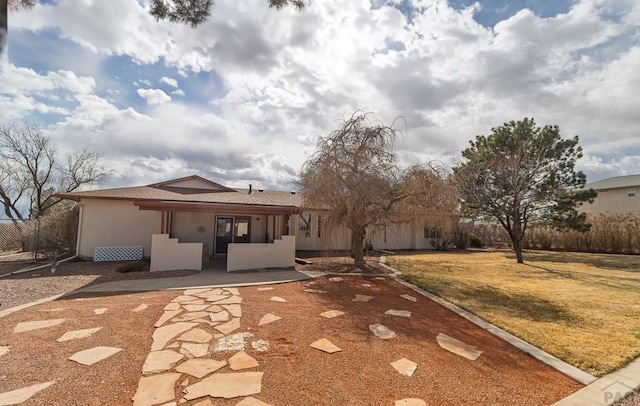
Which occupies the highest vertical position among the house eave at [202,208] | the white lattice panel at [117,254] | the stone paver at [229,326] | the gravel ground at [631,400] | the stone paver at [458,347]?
the house eave at [202,208]

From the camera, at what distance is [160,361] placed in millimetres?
3533

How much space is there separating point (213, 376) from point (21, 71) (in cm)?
977

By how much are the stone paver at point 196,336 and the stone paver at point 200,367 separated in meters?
0.64

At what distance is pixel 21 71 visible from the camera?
784 centimetres

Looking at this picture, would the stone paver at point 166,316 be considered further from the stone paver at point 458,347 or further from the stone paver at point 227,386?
the stone paver at point 458,347

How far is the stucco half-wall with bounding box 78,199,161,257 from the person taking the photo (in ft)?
41.0

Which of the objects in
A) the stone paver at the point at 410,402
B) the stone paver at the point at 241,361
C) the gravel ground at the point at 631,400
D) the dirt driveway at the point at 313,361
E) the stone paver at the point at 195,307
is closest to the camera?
the stone paver at the point at 410,402

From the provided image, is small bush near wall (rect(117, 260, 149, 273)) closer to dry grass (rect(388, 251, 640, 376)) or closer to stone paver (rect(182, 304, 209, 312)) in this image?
stone paver (rect(182, 304, 209, 312))

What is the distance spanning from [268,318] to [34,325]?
11.9ft

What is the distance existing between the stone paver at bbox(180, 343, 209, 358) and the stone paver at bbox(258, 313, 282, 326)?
107 centimetres

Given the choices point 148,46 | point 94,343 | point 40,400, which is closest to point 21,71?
point 148,46

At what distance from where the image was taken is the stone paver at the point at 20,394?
2699mm

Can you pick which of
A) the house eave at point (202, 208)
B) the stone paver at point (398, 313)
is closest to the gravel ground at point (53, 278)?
the house eave at point (202, 208)

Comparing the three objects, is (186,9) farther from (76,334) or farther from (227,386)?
(227,386)
